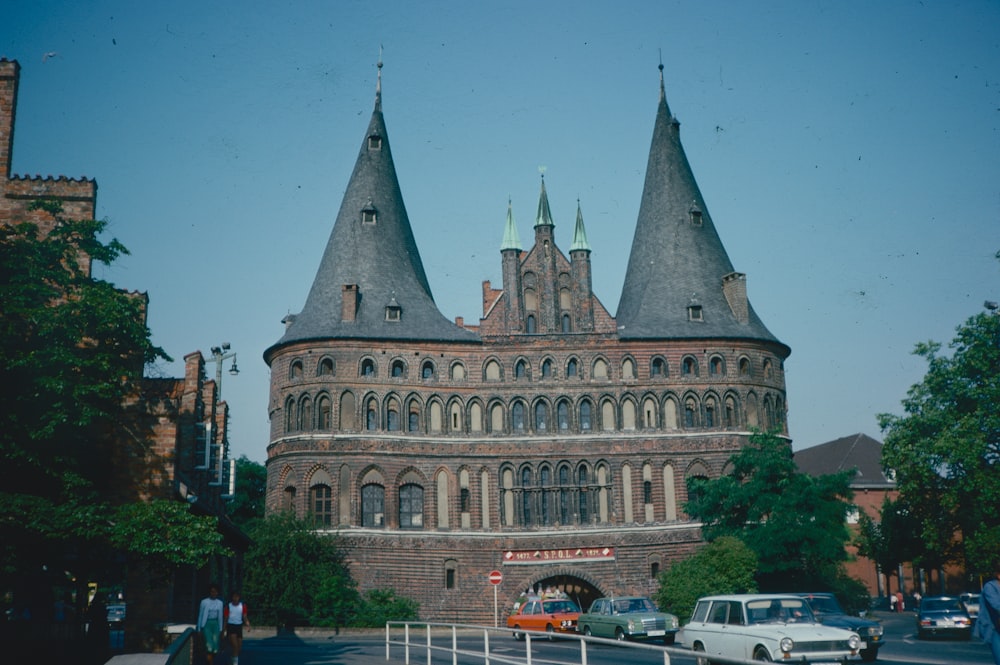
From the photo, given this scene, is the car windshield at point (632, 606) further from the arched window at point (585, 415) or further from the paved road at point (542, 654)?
A: the arched window at point (585, 415)

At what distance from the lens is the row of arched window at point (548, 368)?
5219 cm

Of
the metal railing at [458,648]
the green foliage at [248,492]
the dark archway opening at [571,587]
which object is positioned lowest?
the metal railing at [458,648]

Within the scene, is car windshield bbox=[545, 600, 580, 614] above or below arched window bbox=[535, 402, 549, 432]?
below

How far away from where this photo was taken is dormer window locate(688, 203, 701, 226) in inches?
2258

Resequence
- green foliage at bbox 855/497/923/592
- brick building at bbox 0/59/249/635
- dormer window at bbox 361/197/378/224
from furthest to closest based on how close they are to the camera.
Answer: dormer window at bbox 361/197/378/224 → green foliage at bbox 855/497/923/592 → brick building at bbox 0/59/249/635

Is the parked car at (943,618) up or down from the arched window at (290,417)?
down

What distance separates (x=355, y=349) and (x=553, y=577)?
1463 centimetres

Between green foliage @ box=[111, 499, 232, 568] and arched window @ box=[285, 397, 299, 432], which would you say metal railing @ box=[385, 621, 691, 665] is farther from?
arched window @ box=[285, 397, 299, 432]

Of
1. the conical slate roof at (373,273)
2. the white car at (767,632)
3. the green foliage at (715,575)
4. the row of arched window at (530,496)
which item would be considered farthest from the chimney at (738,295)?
the white car at (767,632)

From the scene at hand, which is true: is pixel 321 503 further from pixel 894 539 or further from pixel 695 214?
pixel 894 539

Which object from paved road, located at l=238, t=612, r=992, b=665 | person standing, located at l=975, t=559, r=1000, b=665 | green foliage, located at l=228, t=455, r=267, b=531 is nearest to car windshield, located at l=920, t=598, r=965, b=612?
paved road, located at l=238, t=612, r=992, b=665

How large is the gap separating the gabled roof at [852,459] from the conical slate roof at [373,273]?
38.5 meters

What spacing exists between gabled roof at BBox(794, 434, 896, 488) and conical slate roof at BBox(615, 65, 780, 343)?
2927 centimetres

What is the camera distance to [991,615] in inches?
548
